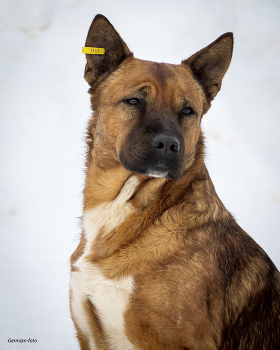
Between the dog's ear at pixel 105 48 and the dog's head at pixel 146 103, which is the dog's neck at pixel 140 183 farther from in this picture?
the dog's ear at pixel 105 48

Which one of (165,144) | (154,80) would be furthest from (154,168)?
(154,80)

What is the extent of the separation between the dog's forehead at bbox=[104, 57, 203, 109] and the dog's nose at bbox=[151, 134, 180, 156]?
1.65 feet

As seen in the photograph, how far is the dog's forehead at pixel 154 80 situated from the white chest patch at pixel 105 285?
0.76 metres

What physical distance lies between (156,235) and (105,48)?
171 centimetres

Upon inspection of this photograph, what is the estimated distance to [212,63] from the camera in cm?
327

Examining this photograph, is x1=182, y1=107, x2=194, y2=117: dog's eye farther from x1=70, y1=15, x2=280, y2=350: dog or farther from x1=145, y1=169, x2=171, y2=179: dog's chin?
x1=145, y1=169, x2=171, y2=179: dog's chin

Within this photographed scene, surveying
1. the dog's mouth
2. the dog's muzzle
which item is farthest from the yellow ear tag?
the dog's mouth

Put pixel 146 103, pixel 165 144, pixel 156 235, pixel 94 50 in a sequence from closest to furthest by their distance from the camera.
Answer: pixel 165 144
pixel 156 235
pixel 146 103
pixel 94 50

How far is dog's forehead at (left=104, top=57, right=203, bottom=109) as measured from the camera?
115 inches

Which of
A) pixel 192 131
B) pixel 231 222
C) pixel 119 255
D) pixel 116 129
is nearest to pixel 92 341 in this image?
pixel 119 255

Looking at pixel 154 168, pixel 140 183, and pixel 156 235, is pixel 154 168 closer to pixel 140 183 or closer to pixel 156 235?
pixel 140 183

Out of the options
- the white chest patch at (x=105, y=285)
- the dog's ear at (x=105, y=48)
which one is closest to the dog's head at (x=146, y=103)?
the dog's ear at (x=105, y=48)

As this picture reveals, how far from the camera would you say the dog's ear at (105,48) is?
2.94 m

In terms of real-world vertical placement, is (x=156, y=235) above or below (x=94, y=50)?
below
